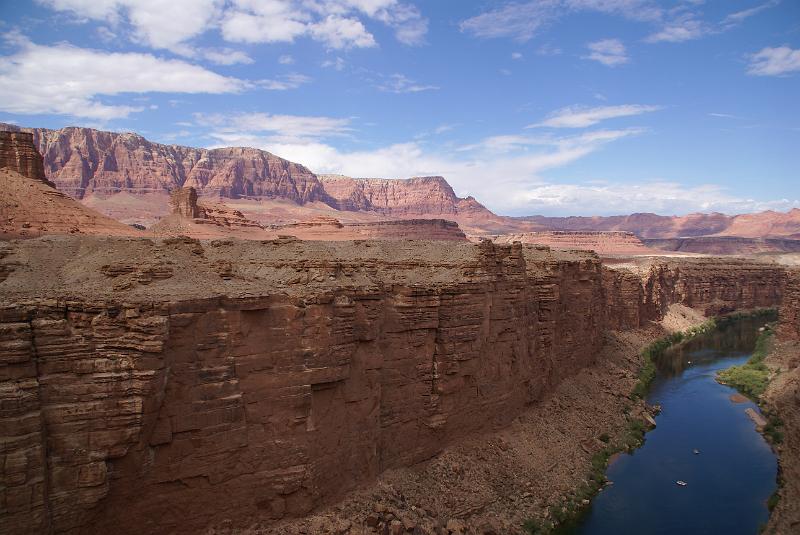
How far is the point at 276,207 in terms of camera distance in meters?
118

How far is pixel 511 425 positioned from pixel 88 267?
17.3m

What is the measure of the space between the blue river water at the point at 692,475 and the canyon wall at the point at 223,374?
6137 millimetres

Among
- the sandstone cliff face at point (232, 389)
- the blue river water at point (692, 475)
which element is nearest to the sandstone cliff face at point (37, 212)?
the sandstone cliff face at point (232, 389)

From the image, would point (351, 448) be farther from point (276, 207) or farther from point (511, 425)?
point (276, 207)

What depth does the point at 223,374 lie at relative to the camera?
13664mm

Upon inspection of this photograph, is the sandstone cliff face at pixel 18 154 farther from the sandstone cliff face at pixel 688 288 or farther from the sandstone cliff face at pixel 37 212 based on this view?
the sandstone cliff face at pixel 688 288

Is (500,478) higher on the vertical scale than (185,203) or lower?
lower

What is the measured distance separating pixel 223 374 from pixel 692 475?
71.9 ft

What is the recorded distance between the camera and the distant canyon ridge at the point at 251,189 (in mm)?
95500

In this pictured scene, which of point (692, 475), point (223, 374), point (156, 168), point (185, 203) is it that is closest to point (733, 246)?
point (156, 168)

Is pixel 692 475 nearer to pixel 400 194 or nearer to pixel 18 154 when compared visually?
pixel 18 154

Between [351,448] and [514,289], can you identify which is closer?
[351,448]

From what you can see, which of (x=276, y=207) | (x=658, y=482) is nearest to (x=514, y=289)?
(x=658, y=482)

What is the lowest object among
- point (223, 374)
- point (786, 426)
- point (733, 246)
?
point (786, 426)
